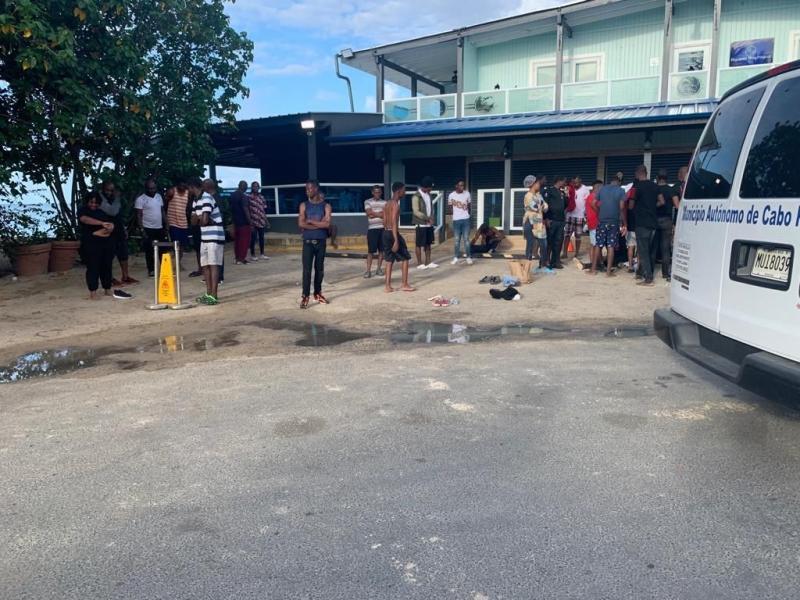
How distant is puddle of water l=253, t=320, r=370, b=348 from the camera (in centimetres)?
675

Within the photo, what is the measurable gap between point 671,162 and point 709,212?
13.9 meters

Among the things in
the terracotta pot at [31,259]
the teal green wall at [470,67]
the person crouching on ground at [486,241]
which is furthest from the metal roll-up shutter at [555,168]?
the terracotta pot at [31,259]

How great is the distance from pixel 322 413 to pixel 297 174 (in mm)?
19097

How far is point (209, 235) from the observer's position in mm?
8680

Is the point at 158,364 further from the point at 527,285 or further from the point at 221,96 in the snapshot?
Result: the point at 221,96

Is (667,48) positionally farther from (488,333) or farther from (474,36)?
(488,333)

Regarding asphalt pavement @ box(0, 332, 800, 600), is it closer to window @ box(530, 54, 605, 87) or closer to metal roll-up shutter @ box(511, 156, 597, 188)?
metal roll-up shutter @ box(511, 156, 597, 188)

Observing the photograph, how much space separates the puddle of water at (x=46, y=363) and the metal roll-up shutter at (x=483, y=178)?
46.0 feet

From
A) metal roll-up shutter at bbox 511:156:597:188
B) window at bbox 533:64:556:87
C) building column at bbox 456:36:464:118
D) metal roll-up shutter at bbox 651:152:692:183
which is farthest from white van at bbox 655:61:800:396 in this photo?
window at bbox 533:64:556:87

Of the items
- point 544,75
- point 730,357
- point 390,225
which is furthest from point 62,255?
point 544,75

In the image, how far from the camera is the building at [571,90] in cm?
1605

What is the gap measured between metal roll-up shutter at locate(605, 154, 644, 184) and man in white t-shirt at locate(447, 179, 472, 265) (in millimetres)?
6727

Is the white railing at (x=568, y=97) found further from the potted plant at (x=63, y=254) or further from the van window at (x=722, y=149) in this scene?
the van window at (x=722, y=149)

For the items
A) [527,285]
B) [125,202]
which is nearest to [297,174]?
[125,202]
